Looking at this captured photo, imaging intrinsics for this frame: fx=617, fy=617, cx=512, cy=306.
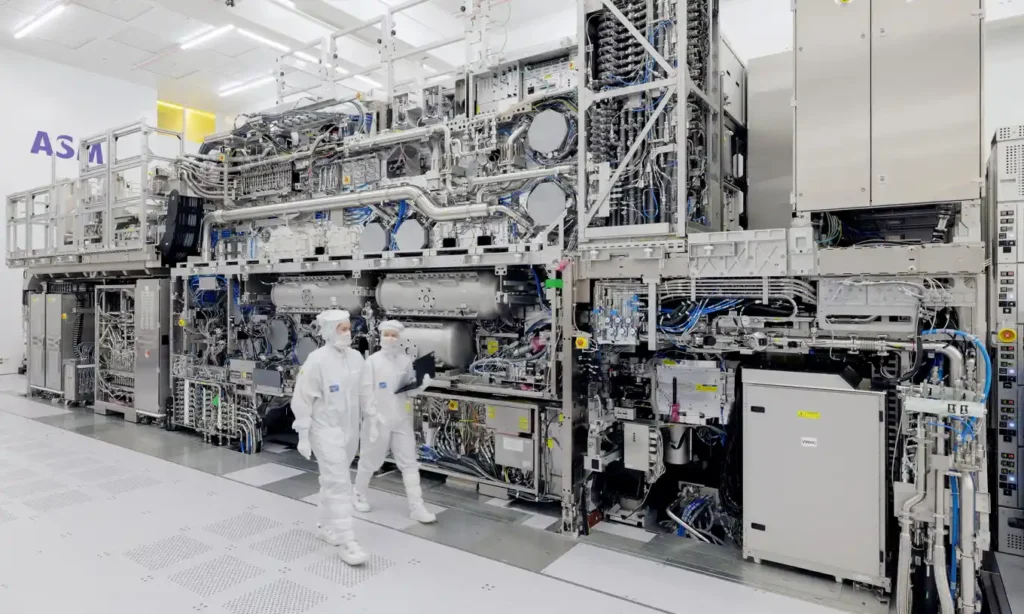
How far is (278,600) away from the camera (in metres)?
3.65

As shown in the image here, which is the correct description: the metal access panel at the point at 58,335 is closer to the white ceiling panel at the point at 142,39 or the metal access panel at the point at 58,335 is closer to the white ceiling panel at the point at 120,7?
the white ceiling panel at the point at 120,7

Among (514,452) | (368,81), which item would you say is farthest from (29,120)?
(514,452)

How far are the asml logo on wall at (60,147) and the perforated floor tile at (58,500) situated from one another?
31.9 feet

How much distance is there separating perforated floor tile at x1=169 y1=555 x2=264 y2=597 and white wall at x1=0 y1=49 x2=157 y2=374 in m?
11.2

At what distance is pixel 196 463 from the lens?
6.60m

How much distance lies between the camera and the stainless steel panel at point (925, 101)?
3.55 meters

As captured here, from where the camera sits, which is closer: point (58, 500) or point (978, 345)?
point (978, 345)

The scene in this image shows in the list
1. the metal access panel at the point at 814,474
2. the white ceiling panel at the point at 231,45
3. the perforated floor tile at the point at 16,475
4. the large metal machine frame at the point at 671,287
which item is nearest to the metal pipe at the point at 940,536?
the large metal machine frame at the point at 671,287

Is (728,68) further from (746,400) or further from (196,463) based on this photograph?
(196,463)

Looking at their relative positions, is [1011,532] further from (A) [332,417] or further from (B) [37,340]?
(B) [37,340]

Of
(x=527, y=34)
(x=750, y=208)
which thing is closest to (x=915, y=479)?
(x=750, y=208)

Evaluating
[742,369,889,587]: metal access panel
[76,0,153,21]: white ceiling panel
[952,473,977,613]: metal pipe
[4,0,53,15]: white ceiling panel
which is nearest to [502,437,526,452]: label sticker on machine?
[742,369,889,587]: metal access panel

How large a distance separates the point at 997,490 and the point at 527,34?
346 inches

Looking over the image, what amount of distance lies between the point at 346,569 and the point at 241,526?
1.28m
